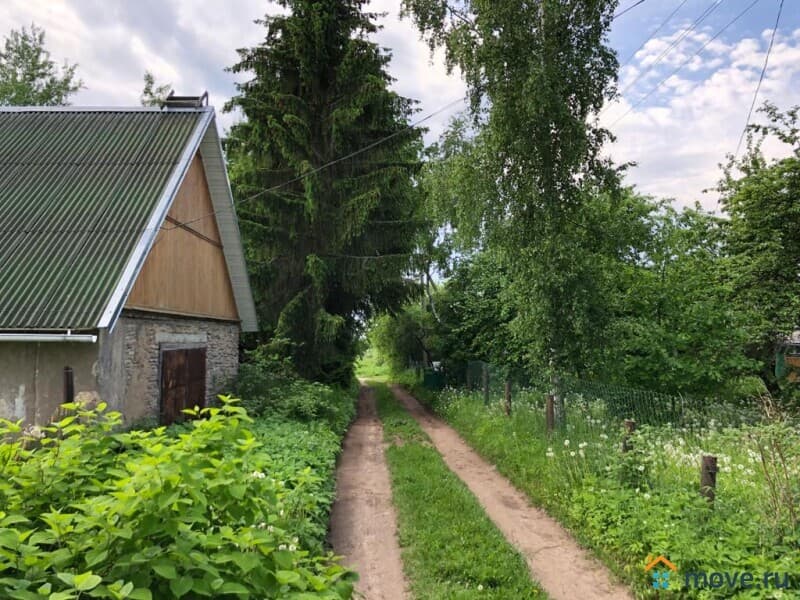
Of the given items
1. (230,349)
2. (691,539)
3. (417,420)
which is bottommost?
(417,420)

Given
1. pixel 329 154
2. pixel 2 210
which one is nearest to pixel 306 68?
pixel 329 154

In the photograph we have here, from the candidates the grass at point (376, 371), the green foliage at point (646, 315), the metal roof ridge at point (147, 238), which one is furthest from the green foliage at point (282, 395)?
the grass at point (376, 371)

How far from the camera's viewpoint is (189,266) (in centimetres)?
1018

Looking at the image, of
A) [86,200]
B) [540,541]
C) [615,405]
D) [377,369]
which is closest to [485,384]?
[615,405]

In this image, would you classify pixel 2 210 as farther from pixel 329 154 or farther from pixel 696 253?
pixel 696 253

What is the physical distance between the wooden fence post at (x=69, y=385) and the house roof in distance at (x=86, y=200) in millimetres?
656

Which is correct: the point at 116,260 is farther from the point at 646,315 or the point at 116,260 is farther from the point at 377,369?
the point at 377,369

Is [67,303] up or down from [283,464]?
up

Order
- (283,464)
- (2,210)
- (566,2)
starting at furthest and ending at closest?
(566,2) < (2,210) < (283,464)

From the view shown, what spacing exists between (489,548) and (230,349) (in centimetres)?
921

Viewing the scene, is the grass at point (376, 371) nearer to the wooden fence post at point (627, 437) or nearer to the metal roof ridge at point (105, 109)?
the metal roof ridge at point (105, 109)

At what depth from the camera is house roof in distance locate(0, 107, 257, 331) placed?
6.94 meters

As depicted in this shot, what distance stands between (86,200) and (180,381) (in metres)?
3.72

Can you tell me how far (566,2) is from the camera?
31.6 ft
